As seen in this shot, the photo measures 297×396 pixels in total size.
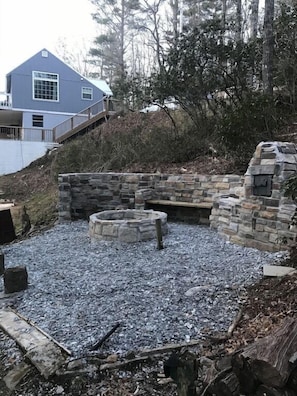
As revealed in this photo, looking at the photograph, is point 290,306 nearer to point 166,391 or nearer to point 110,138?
point 166,391

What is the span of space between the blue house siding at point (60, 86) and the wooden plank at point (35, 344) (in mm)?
22148

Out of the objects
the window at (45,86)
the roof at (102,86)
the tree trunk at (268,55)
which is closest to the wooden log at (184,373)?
the tree trunk at (268,55)

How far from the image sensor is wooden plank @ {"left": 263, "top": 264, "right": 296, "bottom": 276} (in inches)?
151

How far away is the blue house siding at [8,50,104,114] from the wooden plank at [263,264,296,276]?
22335mm

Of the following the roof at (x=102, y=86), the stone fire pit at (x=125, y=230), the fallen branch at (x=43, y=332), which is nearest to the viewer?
the fallen branch at (x=43, y=332)

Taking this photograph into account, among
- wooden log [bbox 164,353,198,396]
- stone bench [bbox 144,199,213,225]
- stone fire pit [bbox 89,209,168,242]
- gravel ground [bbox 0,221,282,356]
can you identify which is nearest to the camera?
wooden log [bbox 164,353,198,396]

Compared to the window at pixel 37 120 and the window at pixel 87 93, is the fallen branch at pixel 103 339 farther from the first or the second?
the window at pixel 87 93

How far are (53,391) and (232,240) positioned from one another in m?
3.85

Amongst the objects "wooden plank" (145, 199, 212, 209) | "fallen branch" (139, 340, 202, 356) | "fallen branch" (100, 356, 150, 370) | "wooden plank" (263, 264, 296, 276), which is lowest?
"fallen branch" (100, 356, 150, 370)

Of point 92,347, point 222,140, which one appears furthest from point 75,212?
point 92,347

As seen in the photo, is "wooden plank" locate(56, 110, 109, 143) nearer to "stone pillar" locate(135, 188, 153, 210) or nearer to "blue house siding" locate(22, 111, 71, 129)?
"blue house siding" locate(22, 111, 71, 129)

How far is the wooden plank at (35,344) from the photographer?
267cm

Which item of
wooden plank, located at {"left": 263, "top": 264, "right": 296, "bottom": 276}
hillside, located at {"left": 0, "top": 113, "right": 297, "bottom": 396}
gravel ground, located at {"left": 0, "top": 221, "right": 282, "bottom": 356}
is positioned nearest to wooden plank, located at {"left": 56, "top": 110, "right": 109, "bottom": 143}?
hillside, located at {"left": 0, "top": 113, "right": 297, "bottom": 396}

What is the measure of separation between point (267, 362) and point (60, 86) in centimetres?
2463
